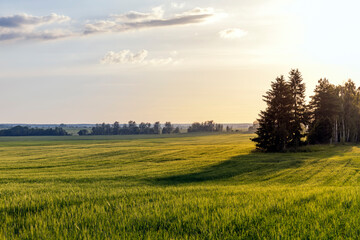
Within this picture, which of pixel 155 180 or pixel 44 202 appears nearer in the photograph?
pixel 44 202

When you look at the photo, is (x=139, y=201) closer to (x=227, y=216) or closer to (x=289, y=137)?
(x=227, y=216)

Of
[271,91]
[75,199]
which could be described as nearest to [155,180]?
[75,199]

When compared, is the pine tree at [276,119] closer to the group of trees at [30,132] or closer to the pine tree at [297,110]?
the pine tree at [297,110]

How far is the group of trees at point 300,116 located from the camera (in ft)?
185

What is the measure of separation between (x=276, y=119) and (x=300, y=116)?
8160 mm

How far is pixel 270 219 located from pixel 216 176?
71.3ft

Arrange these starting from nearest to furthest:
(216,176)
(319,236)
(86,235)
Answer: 1. (319,236)
2. (86,235)
3. (216,176)

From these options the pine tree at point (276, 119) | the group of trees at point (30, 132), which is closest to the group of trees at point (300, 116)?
the pine tree at point (276, 119)

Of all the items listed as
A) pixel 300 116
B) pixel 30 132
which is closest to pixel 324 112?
pixel 300 116

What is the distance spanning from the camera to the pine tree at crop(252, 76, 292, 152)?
56.0 m

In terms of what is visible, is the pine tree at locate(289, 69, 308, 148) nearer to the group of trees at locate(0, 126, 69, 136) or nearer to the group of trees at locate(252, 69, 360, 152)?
the group of trees at locate(252, 69, 360, 152)

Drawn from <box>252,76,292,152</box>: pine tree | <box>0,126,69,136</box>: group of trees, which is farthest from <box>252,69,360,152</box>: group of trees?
<box>0,126,69,136</box>: group of trees

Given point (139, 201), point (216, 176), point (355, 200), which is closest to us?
point (355, 200)

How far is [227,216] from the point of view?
645 cm
